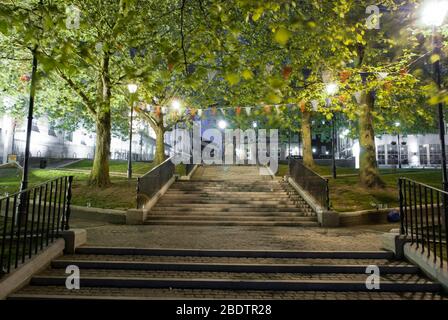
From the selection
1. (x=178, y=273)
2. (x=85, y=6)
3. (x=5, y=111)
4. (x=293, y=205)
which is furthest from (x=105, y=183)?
(x=5, y=111)

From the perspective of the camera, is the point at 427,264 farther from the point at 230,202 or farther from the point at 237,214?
the point at 230,202

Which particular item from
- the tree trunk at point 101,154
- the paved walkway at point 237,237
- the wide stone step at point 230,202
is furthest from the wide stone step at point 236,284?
the tree trunk at point 101,154

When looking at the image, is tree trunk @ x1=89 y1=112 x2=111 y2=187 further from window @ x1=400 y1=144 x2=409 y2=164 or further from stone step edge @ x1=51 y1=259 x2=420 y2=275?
window @ x1=400 y1=144 x2=409 y2=164

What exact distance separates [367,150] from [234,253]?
11761mm

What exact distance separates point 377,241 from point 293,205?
511 centimetres

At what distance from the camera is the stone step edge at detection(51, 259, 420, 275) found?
5.46 m

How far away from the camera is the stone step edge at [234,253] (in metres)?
6.12

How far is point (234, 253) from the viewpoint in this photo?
6.18 meters

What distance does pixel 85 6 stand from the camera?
1237cm
